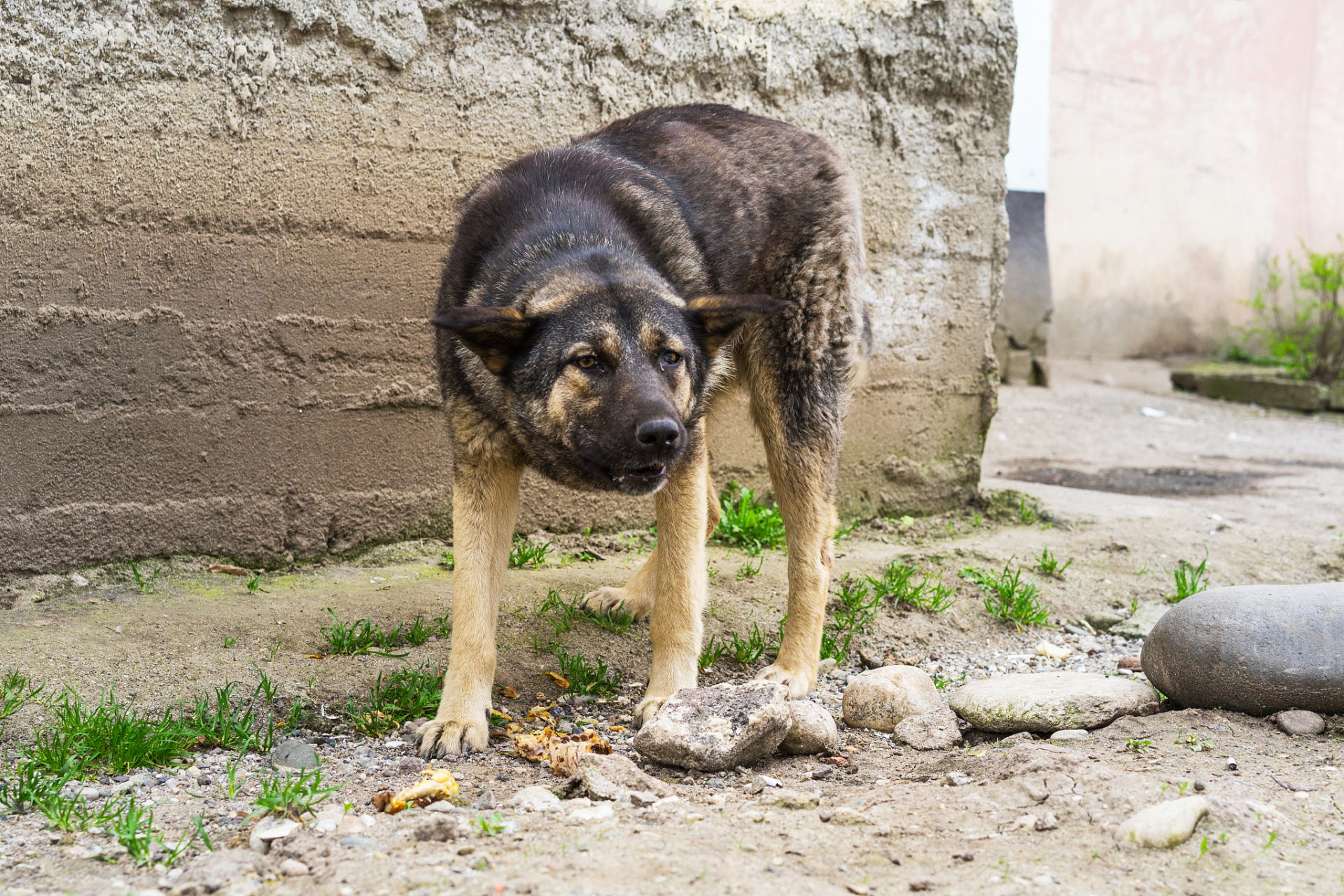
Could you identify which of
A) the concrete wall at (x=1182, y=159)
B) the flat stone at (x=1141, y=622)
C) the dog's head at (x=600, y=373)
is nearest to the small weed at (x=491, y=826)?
the dog's head at (x=600, y=373)

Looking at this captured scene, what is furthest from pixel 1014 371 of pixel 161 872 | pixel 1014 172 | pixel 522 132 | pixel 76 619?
pixel 161 872

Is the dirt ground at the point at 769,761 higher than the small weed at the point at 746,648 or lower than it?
higher

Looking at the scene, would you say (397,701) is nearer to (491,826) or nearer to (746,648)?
(491,826)

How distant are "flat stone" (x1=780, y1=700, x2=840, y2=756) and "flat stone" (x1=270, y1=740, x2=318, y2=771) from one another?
1.32 metres

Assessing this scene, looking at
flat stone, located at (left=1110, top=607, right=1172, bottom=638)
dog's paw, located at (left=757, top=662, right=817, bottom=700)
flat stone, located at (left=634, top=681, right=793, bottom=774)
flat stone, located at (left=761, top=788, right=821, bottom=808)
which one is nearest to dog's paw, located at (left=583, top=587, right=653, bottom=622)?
dog's paw, located at (left=757, top=662, right=817, bottom=700)

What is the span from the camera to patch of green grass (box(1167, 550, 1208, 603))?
15.3 feet

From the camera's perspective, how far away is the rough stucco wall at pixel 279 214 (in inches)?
153

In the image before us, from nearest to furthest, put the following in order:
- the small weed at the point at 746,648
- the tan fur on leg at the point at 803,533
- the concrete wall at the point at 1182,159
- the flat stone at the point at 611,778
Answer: the flat stone at the point at 611,778
the tan fur on leg at the point at 803,533
the small weed at the point at 746,648
the concrete wall at the point at 1182,159

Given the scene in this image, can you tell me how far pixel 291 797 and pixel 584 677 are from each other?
1285 mm

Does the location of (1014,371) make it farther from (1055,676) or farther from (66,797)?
(66,797)

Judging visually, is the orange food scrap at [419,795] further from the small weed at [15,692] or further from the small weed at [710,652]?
the small weed at [710,652]

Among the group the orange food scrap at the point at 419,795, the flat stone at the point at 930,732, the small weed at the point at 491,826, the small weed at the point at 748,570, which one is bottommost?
the flat stone at the point at 930,732

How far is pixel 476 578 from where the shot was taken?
3.35m

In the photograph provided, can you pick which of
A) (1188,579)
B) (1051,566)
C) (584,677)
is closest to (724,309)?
(584,677)
